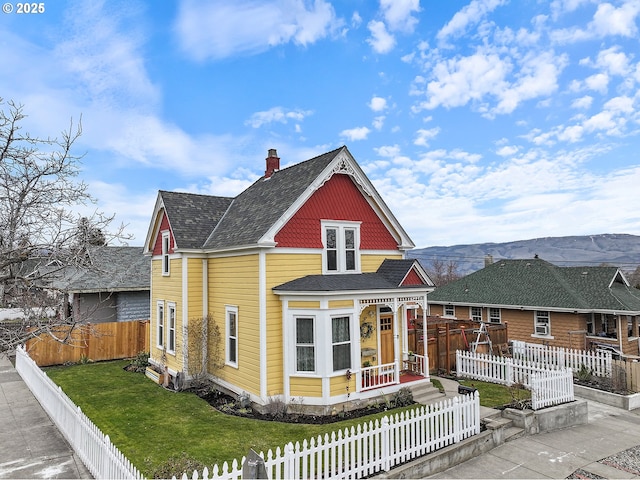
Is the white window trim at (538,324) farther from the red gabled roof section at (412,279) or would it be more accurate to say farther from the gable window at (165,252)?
the gable window at (165,252)

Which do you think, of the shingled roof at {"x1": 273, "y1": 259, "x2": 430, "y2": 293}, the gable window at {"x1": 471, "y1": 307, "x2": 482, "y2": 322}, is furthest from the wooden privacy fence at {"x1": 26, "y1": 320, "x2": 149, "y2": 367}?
the gable window at {"x1": 471, "y1": 307, "x2": 482, "y2": 322}

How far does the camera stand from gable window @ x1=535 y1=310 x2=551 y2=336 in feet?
72.7

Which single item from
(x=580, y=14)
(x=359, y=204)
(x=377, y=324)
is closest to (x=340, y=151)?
(x=359, y=204)

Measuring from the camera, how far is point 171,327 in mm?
17375

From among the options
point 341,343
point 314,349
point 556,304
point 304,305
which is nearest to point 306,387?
point 314,349

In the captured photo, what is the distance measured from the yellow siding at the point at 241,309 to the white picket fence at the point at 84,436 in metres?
5.14

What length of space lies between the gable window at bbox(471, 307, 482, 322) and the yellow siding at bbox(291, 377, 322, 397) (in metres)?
17.2

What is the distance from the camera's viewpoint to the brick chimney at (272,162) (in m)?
19.1

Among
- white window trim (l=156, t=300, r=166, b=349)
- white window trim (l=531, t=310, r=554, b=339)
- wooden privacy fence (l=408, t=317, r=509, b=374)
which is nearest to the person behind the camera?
wooden privacy fence (l=408, t=317, r=509, b=374)

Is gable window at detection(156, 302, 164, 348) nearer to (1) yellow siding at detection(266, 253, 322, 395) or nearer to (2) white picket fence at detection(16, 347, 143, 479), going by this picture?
(2) white picket fence at detection(16, 347, 143, 479)

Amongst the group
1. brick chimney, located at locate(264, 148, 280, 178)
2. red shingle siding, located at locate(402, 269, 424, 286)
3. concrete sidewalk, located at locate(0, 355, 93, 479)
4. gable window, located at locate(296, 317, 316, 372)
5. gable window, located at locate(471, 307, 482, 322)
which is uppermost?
brick chimney, located at locate(264, 148, 280, 178)

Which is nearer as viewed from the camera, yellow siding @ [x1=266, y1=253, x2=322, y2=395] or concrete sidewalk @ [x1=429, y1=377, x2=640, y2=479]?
concrete sidewalk @ [x1=429, y1=377, x2=640, y2=479]

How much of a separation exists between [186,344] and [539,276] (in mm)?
21243

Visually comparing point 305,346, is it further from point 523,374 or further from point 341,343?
point 523,374
